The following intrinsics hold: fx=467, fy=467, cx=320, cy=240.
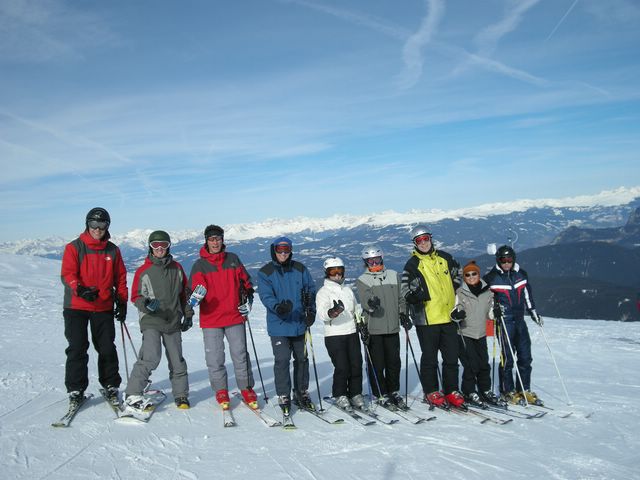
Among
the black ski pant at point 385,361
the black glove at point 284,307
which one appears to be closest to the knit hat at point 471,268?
the black ski pant at point 385,361

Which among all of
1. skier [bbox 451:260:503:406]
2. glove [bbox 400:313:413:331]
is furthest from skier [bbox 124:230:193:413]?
skier [bbox 451:260:503:406]

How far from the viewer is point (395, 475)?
15.4 feet

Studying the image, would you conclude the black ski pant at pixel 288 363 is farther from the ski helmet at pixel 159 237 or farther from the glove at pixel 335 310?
the ski helmet at pixel 159 237

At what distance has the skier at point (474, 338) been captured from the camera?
23.3ft

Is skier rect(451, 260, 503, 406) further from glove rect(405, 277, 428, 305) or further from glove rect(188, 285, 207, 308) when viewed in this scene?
glove rect(188, 285, 207, 308)

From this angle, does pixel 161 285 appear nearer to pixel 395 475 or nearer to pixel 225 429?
pixel 225 429

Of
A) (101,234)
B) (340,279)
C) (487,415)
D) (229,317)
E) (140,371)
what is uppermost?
(101,234)

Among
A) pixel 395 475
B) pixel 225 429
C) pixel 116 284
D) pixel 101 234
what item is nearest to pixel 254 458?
pixel 225 429

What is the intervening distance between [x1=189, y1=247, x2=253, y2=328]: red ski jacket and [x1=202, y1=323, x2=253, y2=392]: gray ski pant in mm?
116

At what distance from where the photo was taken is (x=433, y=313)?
6.86 m

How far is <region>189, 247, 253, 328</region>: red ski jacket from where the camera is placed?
6598mm

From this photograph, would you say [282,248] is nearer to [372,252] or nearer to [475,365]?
[372,252]

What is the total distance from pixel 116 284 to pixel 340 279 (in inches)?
124

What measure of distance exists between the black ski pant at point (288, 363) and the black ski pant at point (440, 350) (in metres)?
1.77
